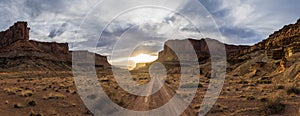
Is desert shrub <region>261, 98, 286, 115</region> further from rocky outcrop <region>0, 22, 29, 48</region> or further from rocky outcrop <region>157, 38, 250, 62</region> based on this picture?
rocky outcrop <region>157, 38, 250, 62</region>

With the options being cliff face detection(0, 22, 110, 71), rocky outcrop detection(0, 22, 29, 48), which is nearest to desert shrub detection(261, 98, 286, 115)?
cliff face detection(0, 22, 110, 71)

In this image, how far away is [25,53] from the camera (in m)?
91.4

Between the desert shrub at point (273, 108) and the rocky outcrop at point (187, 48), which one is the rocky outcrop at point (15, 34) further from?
the desert shrub at point (273, 108)

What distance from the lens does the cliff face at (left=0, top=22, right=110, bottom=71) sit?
82438mm

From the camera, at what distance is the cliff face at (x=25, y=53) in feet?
270

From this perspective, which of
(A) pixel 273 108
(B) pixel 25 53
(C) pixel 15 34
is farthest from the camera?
(C) pixel 15 34

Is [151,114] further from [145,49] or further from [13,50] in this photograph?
[13,50]

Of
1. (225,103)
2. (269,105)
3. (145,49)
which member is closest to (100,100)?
(225,103)

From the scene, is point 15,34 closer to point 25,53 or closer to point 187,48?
point 25,53

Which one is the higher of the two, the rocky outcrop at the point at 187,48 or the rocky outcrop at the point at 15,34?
the rocky outcrop at the point at 15,34

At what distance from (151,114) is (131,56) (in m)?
14.8

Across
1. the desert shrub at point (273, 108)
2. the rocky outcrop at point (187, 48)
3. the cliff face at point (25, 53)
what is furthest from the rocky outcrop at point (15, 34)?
the desert shrub at point (273, 108)

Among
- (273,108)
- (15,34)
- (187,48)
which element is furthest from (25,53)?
(273,108)

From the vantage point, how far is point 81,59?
13562 centimetres
